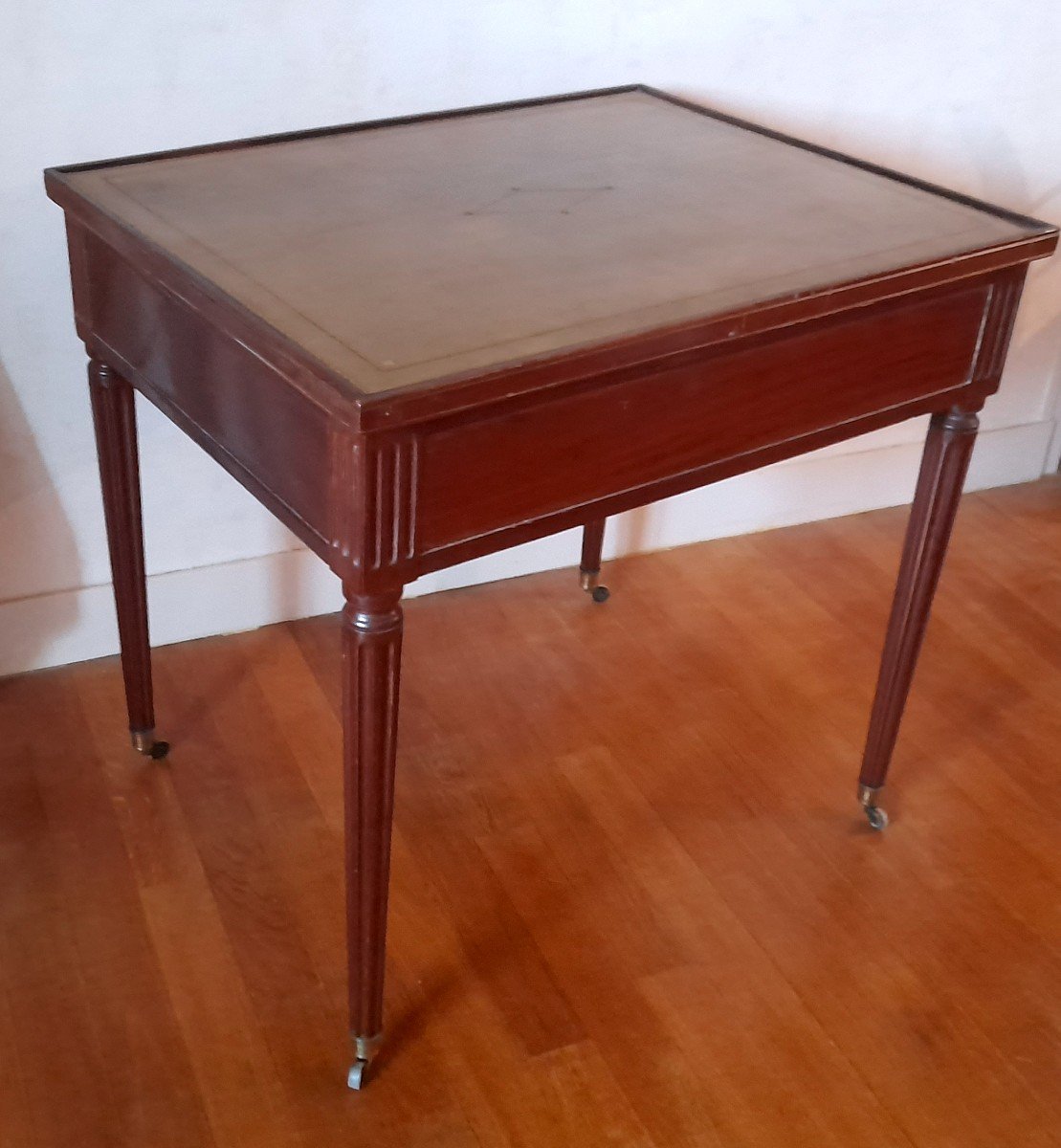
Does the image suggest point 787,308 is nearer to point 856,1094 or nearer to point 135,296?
point 135,296

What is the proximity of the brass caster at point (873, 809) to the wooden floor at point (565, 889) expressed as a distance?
0.7 inches

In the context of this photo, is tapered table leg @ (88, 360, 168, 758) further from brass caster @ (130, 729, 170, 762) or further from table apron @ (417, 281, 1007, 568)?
table apron @ (417, 281, 1007, 568)

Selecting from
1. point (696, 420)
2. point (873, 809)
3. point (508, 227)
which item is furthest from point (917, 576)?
point (508, 227)

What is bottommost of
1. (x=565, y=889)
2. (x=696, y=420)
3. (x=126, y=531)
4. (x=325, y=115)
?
(x=565, y=889)

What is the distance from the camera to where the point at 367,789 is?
131 centimetres

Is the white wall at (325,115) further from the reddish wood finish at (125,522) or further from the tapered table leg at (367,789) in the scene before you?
the tapered table leg at (367,789)

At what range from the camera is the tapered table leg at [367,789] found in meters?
1.23

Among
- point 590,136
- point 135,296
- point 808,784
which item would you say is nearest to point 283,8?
point 590,136

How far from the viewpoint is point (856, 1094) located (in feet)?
4.91

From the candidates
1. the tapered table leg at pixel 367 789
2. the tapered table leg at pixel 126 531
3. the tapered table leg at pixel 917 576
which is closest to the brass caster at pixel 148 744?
the tapered table leg at pixel 126 531

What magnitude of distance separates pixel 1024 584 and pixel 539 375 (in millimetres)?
1525

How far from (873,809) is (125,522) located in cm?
102

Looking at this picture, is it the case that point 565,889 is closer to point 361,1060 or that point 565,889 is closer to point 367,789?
point 361,1060

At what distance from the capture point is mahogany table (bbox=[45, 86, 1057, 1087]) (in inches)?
46.4
